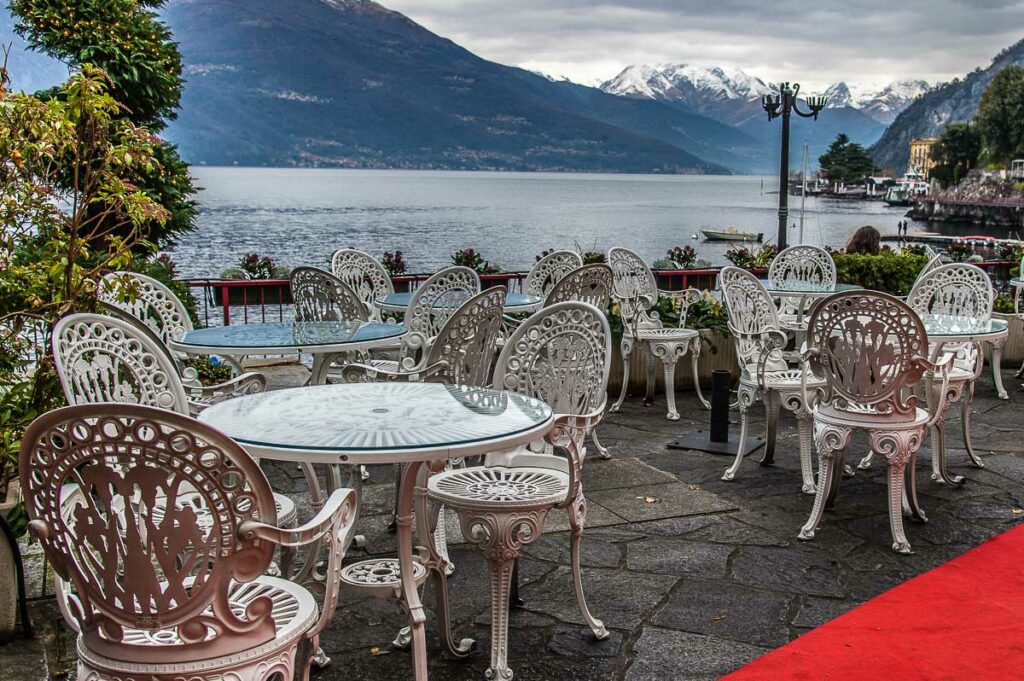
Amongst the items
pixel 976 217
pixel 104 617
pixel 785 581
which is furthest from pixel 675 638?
pixel 976 217

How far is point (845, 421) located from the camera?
411 cm

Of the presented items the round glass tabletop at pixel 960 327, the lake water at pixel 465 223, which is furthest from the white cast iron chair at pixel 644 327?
the lake water at pixel 465 223

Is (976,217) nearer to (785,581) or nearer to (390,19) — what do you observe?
(785,581)

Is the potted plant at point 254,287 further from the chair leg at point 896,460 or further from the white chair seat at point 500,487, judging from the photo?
the chair leg at point 896,460

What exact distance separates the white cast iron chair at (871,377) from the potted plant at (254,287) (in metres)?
4.62

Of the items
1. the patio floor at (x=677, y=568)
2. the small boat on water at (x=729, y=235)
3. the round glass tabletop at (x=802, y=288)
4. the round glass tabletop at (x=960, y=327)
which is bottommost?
the small boat on water at (x=729, y=235)

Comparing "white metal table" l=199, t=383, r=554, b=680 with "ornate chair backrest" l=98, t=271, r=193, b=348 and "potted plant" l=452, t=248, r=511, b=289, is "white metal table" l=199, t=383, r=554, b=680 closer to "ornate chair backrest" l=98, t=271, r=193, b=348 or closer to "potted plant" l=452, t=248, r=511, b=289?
"ornate chair backrest" l=98, t=271, r=193, b=348

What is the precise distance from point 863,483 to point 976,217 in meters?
106

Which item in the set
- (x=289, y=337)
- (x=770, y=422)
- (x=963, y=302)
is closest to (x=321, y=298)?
(x=289, y=337)

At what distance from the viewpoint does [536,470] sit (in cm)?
331

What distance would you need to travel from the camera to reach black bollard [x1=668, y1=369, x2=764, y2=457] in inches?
225

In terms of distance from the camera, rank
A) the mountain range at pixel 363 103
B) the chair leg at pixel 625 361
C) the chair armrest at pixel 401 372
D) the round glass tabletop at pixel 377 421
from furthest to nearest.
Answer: the mountain range at pixel 363 103 < the chair leg at pixel 625 361 < the chair armrest at pixel 401 372 < the round glass tabletop at pixel 377 421

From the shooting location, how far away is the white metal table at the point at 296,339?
4309mm

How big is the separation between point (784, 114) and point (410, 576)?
1212cm
